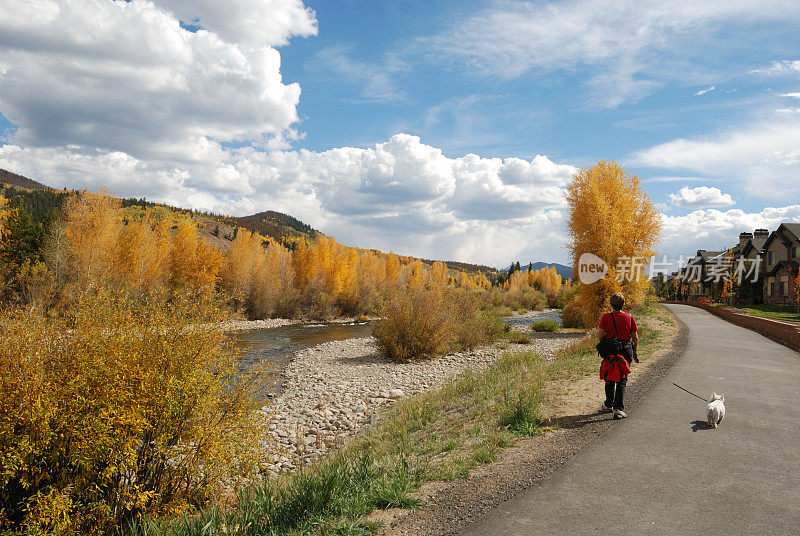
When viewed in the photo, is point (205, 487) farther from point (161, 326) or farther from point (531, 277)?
point (531, 277)

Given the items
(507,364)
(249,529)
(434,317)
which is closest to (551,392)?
(507,364)

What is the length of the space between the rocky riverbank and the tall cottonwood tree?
4460 mm

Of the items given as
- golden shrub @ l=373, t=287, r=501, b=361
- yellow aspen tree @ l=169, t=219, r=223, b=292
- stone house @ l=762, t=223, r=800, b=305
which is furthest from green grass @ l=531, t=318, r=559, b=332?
yellow aspen tree @ l=169, t=219, r=223, b=292

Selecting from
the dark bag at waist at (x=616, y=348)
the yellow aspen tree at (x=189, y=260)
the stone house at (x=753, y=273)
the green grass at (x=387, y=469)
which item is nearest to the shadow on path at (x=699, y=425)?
the dark bag at waist at (x=616, y=348)

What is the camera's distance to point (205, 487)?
5984mm

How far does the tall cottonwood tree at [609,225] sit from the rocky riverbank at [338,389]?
4460 mm

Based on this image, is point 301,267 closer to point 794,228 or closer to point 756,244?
point 794,228

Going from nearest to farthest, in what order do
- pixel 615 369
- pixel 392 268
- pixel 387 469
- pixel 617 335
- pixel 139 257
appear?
pixel 387 469 → pixel 615 369 → pixel 617 335 → pixel 139 257 → pixel 392 268

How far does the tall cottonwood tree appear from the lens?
24.4 metres

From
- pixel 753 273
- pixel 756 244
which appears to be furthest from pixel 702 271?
pixel 753 273

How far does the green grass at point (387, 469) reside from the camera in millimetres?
4602

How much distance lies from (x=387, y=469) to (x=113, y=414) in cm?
342

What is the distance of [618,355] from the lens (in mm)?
7500

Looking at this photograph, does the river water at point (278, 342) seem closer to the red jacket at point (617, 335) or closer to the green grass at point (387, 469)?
the green grass at point (387, 469)
